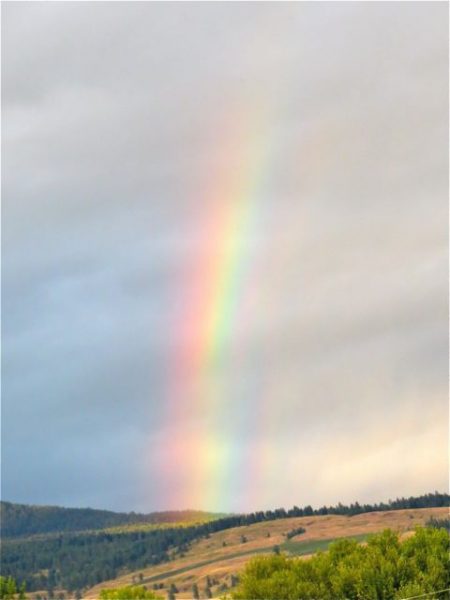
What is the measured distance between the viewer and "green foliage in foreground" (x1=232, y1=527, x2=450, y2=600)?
459ft

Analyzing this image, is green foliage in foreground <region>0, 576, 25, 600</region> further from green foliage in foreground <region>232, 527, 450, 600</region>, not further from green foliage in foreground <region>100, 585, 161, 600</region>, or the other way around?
green foliage in foreground <region>100, 585, 161, 600</region>

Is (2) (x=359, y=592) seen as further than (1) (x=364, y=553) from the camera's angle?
No

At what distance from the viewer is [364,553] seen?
505 ft

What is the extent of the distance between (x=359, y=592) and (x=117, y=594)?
52758 millimetres

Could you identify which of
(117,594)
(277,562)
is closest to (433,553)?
(277,562)

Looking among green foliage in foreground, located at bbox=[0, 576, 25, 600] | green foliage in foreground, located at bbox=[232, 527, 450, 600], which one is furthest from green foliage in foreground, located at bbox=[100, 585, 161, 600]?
green foliage in foreground, located at bbox=[0, 576, 25, 600]

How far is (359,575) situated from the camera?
140 m

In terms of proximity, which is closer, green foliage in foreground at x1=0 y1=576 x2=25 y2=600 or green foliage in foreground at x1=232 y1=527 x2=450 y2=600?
green foliage in foreground at x1=0 y1=576 x2=25 y2=600

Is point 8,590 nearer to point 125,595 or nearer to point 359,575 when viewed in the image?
point 359,575

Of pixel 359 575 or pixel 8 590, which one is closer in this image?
pixel 8 590

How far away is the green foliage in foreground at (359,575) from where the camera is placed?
5507 inches

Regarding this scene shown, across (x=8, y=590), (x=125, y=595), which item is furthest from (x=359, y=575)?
(x=125, y=595)

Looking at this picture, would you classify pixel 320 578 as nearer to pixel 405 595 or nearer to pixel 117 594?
pixel 405 595

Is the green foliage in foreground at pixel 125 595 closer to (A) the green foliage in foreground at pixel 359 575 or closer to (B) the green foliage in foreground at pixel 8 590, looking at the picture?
(A) the green foliage in foreground at pixel 359 575
